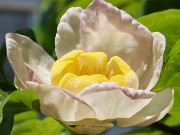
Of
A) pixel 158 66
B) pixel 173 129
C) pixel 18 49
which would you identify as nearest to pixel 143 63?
pixel 158 66

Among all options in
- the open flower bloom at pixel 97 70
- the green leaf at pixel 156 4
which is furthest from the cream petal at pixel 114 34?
the green leaf at pixel 156 4

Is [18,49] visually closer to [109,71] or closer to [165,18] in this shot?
[109,71]

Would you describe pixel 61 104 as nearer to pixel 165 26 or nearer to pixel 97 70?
pixel 97 70

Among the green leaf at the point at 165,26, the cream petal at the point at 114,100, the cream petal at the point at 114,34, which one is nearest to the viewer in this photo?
the cream petal at the point at 114,100

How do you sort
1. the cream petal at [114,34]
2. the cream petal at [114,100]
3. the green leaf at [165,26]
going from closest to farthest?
1. the cream petal at [114,100]
2. the cream petal at [114,34]
3. the green leaf at [165,26]

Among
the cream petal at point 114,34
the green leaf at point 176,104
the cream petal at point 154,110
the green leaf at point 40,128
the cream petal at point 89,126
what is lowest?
the green leaf at point 40,128

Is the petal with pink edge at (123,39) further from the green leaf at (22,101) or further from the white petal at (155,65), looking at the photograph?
the green leaf at (22,101)

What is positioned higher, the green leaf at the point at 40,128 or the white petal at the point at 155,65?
the white petal at the point at 155,65
